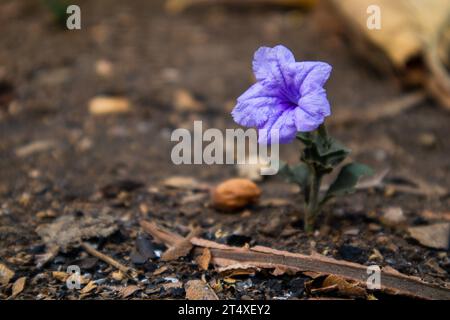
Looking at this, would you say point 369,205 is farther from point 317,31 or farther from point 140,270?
point 317,31

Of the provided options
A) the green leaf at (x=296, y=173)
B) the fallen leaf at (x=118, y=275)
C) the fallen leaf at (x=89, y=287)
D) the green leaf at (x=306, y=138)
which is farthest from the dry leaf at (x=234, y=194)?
the fallen leaf at (x=89, y=287)

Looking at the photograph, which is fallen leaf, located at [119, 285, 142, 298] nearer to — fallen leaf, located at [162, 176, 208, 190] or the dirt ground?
the dirt ground

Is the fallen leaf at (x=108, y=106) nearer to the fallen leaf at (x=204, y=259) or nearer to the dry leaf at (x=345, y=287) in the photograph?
the fallen leaf at (x=204, y=259)

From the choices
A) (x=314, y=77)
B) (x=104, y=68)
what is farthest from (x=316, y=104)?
(x=104, y=68)

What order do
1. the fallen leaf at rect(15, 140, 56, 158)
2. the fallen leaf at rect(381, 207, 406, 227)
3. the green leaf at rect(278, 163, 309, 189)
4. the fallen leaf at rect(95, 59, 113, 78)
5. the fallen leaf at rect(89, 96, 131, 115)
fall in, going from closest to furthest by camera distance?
the green leaf at rect(278, 163, 309, 189), the fallen leaf at rect(381, 207, 406, 227), the fallen leaf at rect(15, 140, 56, 158), the fallen leaf at rect(89, 96, 131, 115), the fallen leaf at rect(95, 59, 113, 78)

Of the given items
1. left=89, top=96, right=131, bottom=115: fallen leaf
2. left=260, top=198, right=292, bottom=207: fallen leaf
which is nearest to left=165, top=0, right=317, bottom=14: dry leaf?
left=89, top=96, right=131, bottom=115: fallen leaf

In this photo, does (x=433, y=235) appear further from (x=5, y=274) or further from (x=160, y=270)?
(x=5, y=274)
